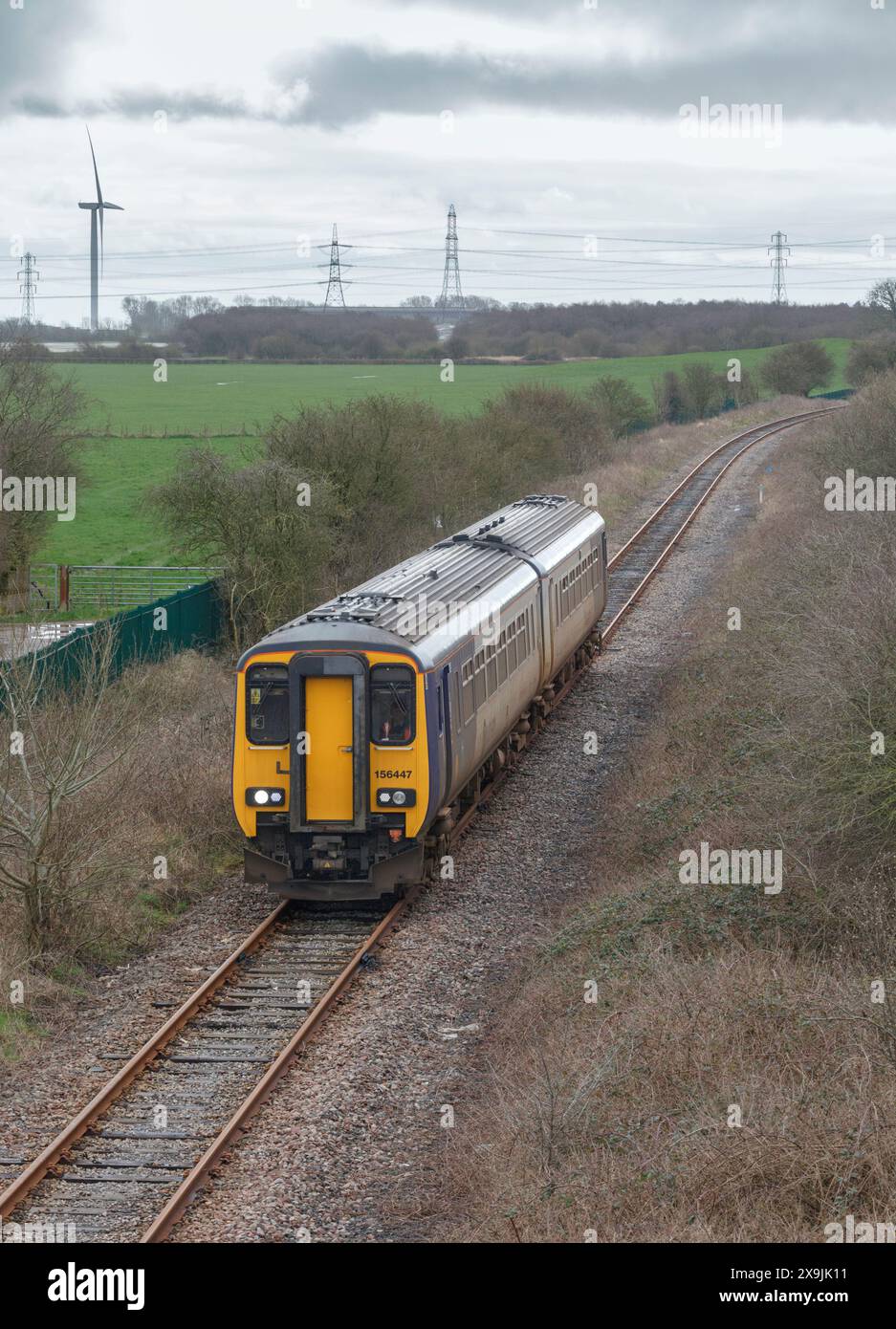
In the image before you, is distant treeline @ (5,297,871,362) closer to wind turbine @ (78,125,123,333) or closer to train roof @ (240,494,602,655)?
wind turbine @ (78,125,123,333)

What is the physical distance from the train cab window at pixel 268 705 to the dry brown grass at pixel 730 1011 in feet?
12.0

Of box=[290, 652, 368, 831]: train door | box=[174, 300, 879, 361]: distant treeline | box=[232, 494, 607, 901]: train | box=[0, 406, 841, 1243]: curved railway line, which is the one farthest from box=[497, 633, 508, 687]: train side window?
box=[174, 300, 879, 361]: distant treeline

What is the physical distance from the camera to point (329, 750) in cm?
1519

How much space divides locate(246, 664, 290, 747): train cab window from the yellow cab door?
9.5 inches

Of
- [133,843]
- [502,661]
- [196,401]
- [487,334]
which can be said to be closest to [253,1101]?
[133,843]

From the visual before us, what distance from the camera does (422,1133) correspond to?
10.8 metres

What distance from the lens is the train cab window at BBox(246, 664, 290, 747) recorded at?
15.2m

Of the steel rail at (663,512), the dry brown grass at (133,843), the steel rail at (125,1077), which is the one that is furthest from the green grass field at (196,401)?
the steel rail at (125,1077)

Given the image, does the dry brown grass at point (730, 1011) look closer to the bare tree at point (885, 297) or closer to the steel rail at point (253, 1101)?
the steel rail at point (253, 1101)

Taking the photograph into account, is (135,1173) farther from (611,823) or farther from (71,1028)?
(611,823)

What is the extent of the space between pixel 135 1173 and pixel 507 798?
10947mm

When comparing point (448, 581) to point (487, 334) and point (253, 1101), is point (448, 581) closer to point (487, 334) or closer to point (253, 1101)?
point (253, 1101)

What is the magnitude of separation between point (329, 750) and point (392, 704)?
0.85 m

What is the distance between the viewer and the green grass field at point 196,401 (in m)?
52.2
